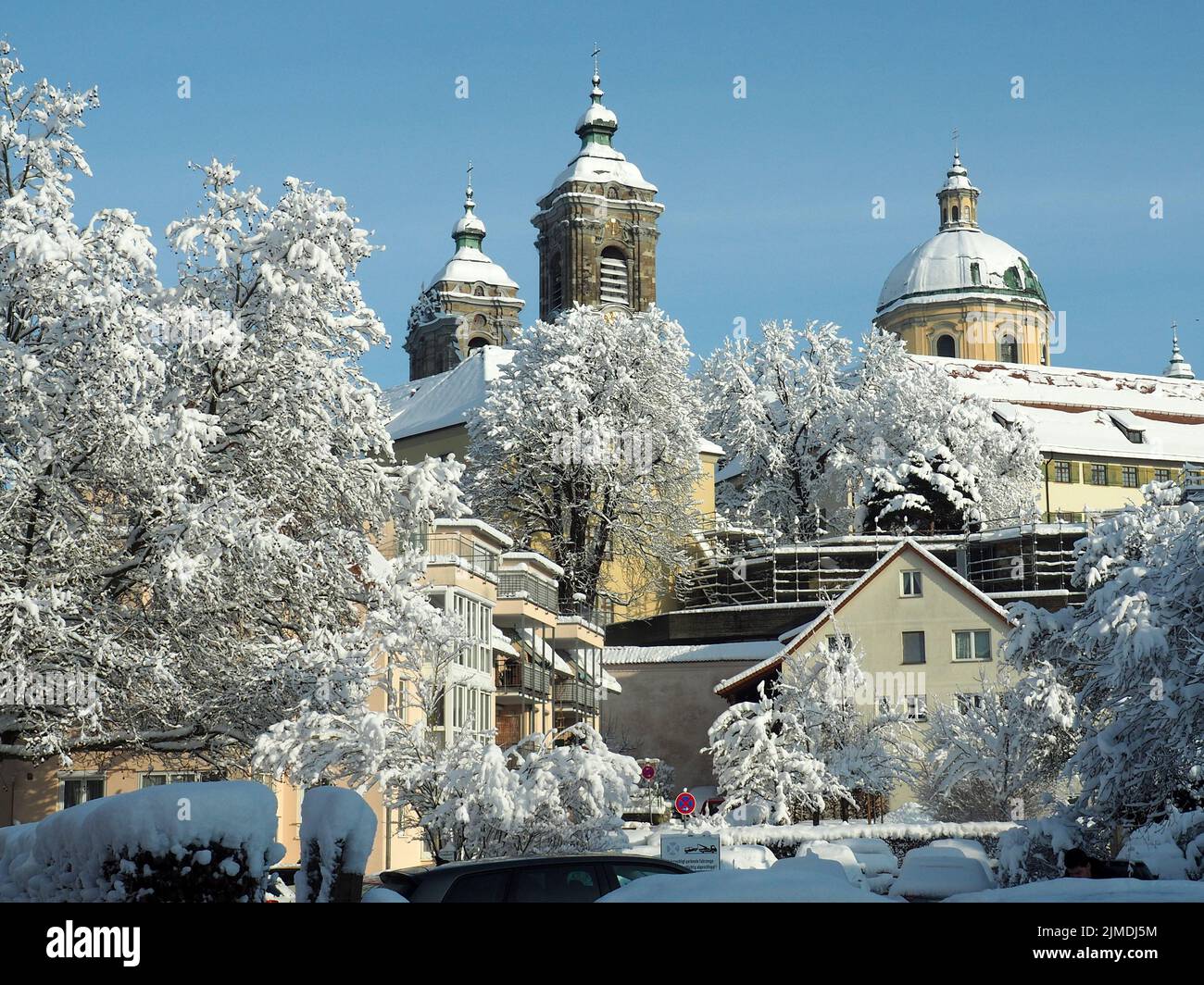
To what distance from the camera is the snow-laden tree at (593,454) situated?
212ft

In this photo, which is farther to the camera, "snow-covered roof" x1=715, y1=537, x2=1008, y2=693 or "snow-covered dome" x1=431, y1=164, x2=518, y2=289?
"snow-covered dome" x1=431, y1=164, x2=518, y2=289

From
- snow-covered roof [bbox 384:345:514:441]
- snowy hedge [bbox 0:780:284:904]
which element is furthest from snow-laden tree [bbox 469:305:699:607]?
snowy hedge [bbox 0:780:284:904]

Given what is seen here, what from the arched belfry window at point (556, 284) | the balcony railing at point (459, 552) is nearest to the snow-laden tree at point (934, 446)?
the arched belfry window at point (556, 284)

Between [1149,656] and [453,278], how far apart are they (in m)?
105

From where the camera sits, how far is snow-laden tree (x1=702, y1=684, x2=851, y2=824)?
44.7 m

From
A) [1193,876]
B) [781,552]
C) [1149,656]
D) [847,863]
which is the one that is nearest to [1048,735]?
[847,863]

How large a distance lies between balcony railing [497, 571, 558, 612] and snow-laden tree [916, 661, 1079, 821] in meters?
11.5

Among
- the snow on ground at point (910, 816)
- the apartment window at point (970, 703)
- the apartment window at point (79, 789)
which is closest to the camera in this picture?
the apartment window at point (79, 789)

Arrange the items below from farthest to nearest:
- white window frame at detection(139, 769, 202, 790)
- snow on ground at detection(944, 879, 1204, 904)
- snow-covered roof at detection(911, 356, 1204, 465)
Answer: snow-covered roof at detection(911, 356, 1204, 465)
white window frame at detection(139, 769, 202, 790)
snow on ground at detection(944, 879, 1204, 904)

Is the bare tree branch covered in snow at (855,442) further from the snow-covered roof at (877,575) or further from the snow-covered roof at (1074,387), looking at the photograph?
the snow-covered roof at (1074,387)

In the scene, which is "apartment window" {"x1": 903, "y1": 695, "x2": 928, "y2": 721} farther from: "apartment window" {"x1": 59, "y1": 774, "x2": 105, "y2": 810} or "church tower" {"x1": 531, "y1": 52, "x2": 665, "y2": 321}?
"church tower" {"x1": 531, "y1": 52, "x2": 665, "y2": 321}

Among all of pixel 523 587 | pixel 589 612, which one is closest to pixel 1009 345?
pixel 589 612

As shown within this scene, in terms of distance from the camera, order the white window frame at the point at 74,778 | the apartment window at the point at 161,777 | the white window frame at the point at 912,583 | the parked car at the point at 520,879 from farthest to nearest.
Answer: the white window frame at the point at 912,583 < the apartment window at the point at 161,777 < the white window frame at the point at 74,778 < the parked car at the point at 520,879

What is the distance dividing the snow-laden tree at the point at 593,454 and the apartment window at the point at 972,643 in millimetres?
13702
